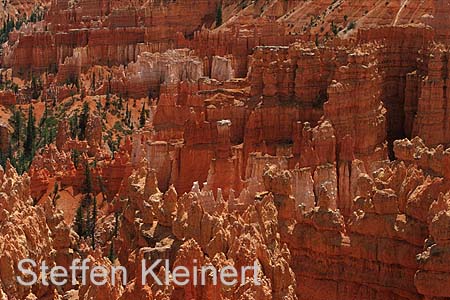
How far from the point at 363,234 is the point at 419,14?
43664mm

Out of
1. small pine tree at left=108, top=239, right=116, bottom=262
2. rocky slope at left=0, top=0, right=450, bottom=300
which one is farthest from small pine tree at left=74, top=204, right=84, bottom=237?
small pine tree at left=108, top=239, right=116, bottom=262

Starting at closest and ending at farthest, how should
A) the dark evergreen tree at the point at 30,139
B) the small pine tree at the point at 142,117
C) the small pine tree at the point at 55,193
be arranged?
1. the small pine tree at the point at 55,193
2. the dark evergreen tree at the point at 30,139
3. the small pine tree at the point at 142,117

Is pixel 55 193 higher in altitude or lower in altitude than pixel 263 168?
lower

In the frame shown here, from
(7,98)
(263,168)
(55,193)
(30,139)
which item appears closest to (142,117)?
(30,139)

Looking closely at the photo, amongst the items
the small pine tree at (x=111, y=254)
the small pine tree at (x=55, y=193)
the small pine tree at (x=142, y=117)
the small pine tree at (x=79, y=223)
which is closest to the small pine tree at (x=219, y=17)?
the small pine tree at (x=142, y=117)

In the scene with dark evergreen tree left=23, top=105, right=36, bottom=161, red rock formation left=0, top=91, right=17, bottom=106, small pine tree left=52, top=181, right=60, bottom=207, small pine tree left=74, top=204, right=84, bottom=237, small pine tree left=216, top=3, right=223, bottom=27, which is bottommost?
dark evergreen tree left=23, top=105, right=36, bottom=161

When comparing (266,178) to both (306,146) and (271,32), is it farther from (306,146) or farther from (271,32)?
(271,32)

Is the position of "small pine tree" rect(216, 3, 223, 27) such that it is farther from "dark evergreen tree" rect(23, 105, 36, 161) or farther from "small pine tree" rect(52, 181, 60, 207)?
"small pine tree" rect(52, 181, 60, 207)

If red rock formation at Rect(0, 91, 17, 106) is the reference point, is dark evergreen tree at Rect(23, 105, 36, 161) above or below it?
below

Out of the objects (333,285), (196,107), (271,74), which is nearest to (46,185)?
(196,107)

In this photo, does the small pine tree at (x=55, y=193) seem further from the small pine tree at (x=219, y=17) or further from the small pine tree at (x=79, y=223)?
the small pine tree at (x=219, y=17)

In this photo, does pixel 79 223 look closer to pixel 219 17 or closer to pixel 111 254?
pixel 111 254

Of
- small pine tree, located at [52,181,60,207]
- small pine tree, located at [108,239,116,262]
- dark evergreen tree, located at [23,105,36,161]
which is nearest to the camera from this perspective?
small pine tree, located at [108,239,116,262]

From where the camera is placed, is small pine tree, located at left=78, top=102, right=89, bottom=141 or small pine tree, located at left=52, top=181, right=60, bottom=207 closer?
small pine tree, located at left=52, top=181, right=60, bottom=207
